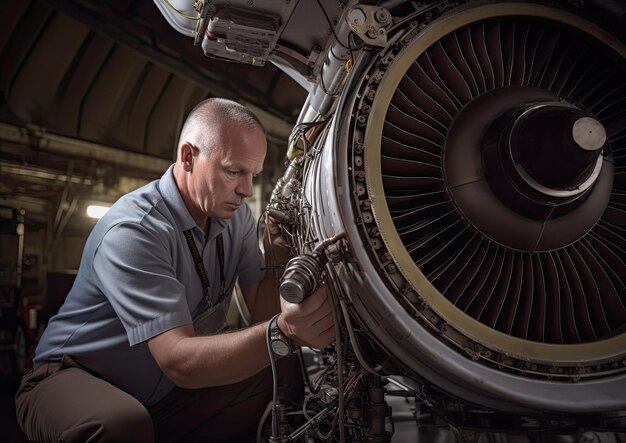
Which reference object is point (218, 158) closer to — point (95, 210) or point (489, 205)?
point (489, 205)

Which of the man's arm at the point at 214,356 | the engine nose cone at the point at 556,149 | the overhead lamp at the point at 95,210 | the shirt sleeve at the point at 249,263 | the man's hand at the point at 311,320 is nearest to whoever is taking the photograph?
the engine nose cone at the point at 556,149

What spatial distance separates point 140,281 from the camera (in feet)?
4.42

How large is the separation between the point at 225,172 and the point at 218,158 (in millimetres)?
52

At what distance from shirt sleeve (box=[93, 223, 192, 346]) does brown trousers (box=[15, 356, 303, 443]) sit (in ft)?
0.68

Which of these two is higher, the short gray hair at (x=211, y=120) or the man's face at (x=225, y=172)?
the short gray hair at (x=211, y=120)

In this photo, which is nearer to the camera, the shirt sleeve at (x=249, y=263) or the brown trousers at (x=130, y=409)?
the brown trousers at (x=130, y=409)

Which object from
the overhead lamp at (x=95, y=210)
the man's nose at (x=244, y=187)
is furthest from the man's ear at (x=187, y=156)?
the overhead lamp at (x=95, y=210)

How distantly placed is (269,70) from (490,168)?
8.80 ft

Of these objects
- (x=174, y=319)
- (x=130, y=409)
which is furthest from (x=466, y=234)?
(x=130, y=409)

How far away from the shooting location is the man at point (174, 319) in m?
1.21

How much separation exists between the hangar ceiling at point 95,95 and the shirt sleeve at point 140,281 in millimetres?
1843

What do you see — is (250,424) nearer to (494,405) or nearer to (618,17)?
(494,405)

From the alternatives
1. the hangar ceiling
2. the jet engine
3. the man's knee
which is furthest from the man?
the hangar ceiling

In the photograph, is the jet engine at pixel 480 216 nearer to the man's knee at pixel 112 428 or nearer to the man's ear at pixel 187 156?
the man's knee at pixel 112 428
